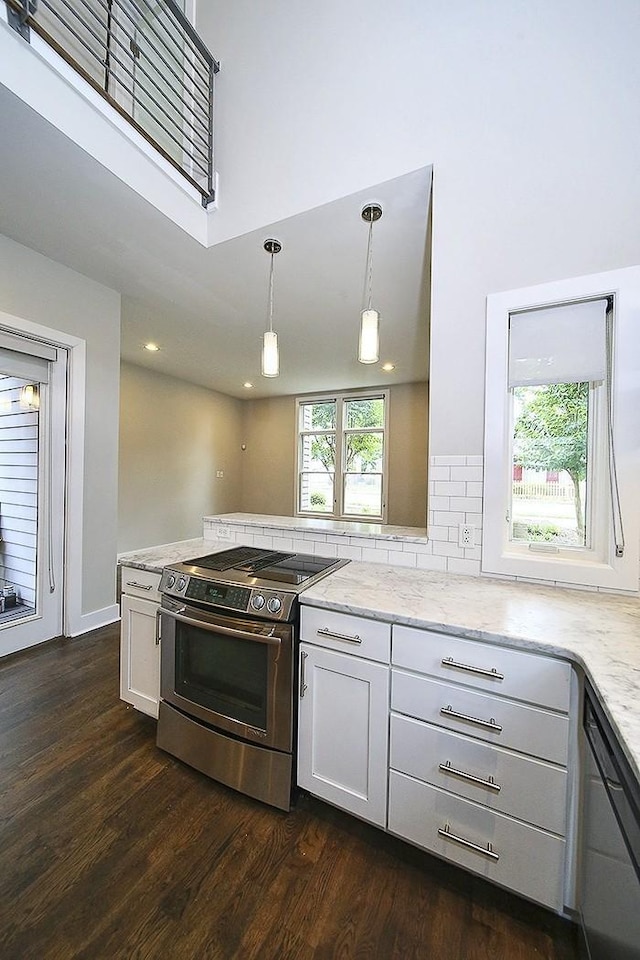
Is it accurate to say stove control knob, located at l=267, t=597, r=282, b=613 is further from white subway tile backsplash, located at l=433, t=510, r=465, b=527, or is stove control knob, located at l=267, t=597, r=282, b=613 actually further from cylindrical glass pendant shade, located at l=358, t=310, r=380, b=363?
cylindrical glass pendant shade, located at l=358, t=310, r=380, b=363

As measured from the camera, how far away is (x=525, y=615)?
4.10ft

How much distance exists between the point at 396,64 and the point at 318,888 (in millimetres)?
Answer: 3519

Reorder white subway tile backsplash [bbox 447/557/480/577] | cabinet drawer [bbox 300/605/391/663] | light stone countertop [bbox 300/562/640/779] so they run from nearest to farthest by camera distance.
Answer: light stone countertop [bbox 300/562/640/779], cabinet drawer [bbox 300/605/391/663], white subway tile backsplash [bbox 447/557/480/577]

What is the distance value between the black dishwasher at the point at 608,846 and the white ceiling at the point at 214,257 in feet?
7.71

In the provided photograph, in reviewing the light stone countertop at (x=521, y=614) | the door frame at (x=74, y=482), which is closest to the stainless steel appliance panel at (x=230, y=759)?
the light stone countertop at (x=521, y=614)

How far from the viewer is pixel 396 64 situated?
1892mm

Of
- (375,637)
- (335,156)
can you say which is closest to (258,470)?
(335,156)

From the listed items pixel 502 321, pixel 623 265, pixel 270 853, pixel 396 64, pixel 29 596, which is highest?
pixel 396 64

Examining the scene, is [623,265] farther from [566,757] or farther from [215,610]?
[215,610]

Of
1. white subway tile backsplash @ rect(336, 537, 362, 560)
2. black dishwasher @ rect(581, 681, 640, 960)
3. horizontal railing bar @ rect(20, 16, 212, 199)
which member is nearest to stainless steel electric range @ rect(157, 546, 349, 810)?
white subway tile backsplash @ rect(336, 537, 362, 560)

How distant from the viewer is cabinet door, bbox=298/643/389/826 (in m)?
1.29

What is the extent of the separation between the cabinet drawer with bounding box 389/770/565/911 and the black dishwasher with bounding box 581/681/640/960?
3.6 inches

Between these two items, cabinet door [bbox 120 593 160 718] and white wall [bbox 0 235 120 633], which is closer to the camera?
cabinet door [bbox 120 593 160 718]

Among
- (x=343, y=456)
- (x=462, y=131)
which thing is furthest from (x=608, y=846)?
(x=343, y=456)
